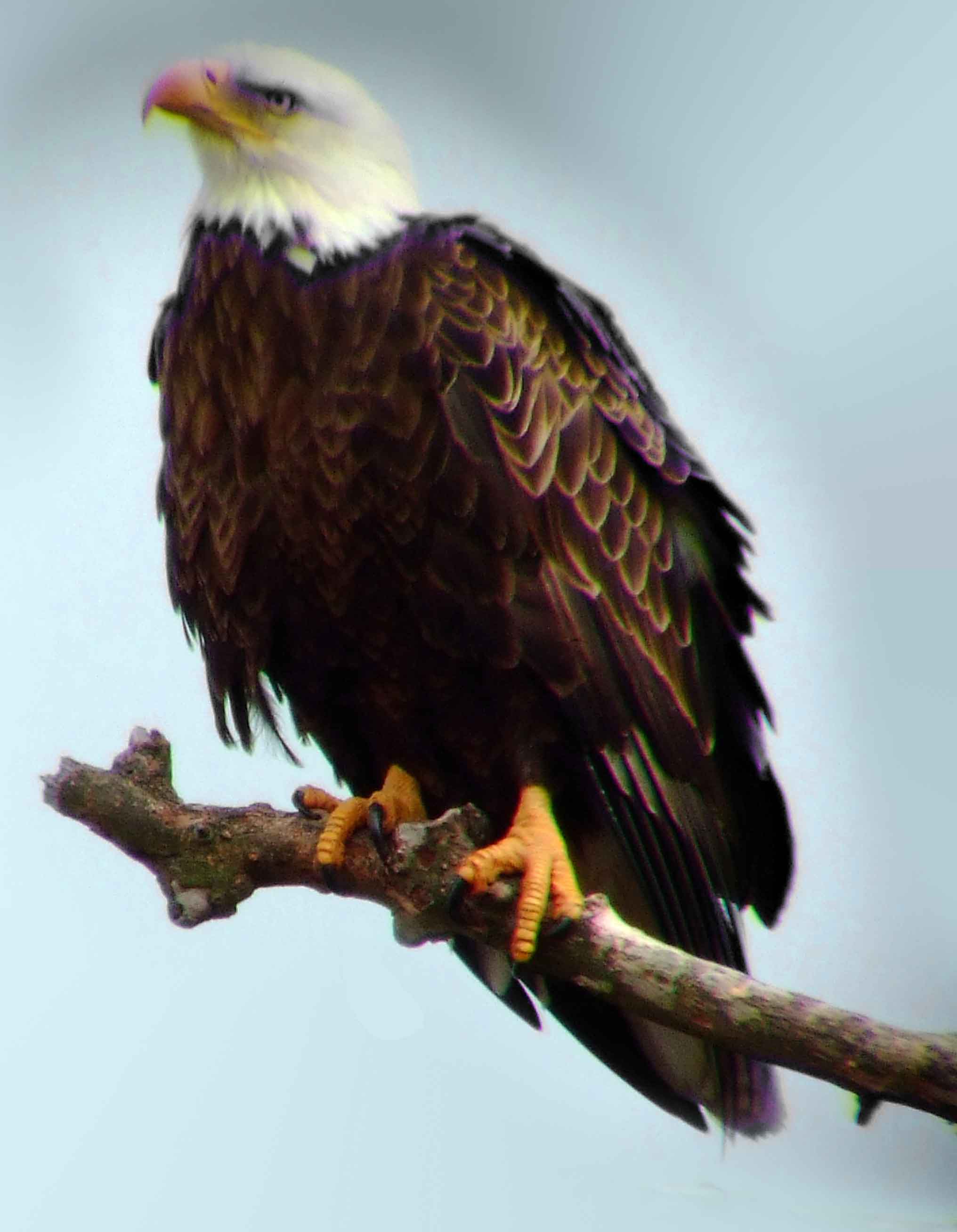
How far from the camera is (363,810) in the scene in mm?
2051

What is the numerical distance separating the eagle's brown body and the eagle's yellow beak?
0.14 meters

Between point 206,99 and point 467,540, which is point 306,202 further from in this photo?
point 467,540

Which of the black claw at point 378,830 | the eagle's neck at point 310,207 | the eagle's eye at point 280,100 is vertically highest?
the eagle's eye at point 280,100

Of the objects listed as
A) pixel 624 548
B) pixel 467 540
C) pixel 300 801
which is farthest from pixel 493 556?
pixel 300 801

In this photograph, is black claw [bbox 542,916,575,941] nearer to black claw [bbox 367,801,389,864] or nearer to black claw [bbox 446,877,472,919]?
black claw [bbox 446,877,472,919]

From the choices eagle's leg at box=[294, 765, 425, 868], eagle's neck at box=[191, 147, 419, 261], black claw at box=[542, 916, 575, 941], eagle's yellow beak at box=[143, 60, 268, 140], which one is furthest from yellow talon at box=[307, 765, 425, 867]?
eagle's yellow beak at box=[143, 60, 268, 140]

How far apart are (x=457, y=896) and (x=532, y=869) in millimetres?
119

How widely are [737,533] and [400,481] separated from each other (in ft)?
1.73

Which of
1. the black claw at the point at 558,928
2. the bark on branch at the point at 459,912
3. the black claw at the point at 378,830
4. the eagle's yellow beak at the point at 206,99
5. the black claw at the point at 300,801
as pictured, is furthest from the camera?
the black claw at the point at 300,801

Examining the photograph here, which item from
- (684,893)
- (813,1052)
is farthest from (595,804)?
(813,1052)

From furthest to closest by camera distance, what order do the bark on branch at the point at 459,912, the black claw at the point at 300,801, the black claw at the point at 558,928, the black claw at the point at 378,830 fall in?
the black claw at the point at 300,801
the black claw at the point at 378,830
the black claw at the point at 558,928
the bark on branch at the point at 459,912

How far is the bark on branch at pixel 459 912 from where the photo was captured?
1513 mm

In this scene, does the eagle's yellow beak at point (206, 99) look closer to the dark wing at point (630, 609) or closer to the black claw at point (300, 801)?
the dark wing at point (630, 609)

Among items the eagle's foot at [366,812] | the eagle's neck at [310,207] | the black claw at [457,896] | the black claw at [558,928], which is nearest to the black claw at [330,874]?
the eagle's foot at [366,812]
